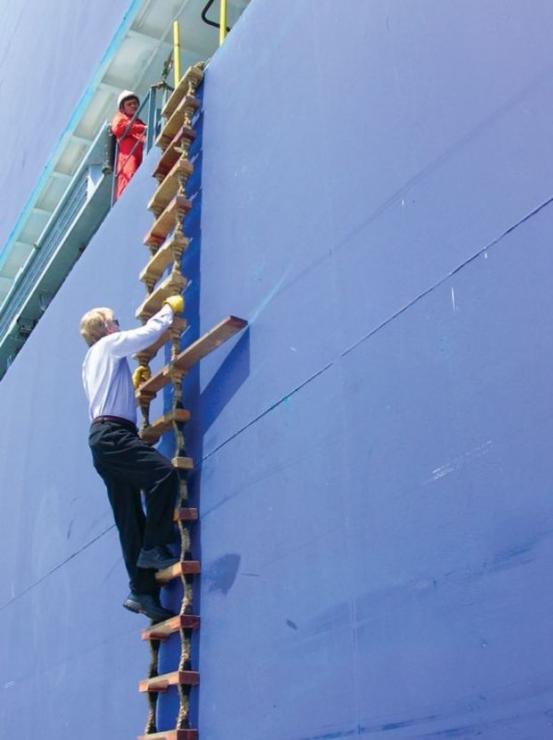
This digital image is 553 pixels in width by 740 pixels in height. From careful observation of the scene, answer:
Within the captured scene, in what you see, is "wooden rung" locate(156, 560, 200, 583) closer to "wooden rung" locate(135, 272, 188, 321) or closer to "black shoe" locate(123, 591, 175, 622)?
"black shoe" locate(123, 591, 175, 622)

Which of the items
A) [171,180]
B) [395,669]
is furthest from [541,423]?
[171,180]

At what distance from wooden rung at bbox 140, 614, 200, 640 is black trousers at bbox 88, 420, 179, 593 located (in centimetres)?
19

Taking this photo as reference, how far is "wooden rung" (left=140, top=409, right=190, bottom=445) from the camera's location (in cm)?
449

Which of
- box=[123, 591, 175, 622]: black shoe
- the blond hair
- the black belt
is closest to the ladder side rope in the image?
box=[123, 591, 175, 622]: black shoe

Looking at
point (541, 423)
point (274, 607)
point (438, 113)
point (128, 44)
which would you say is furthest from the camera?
point (128, 44)

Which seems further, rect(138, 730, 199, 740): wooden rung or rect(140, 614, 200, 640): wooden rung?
rect(140, 614, 200, 640): wooden rung

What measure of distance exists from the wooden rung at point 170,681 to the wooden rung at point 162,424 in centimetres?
119

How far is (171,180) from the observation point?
520cm

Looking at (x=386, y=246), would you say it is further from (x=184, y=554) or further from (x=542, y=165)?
(x=184, y=554)

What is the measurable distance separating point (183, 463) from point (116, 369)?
2.00 feet

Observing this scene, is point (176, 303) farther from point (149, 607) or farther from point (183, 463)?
point (149, 607)

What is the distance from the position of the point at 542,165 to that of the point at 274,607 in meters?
1.88

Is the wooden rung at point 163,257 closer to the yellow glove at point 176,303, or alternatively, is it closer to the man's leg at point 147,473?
the yellow glove at point 176,303

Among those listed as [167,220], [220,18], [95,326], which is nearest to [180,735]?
[95,326]
